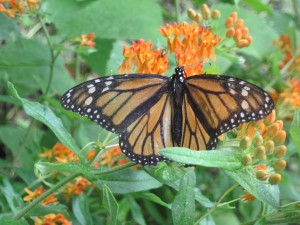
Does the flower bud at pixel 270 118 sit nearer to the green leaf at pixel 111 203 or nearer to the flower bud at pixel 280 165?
the flower bud at pixel 280 165

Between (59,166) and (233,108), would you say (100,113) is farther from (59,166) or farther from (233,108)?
(233,108)

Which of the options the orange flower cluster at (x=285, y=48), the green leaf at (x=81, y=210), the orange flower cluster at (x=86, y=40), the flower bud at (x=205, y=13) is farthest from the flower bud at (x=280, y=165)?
the orange flower cluster at (x=285, y=48)

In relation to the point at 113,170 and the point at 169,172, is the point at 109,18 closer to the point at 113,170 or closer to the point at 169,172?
the point at 113,170

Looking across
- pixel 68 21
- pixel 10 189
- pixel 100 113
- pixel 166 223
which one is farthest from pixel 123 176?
pixel 68 21

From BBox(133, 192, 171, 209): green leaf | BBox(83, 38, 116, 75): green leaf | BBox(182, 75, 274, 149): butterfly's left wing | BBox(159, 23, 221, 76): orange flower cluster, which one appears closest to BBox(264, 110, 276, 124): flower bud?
BBox(182, 75, 274, 149): butterfly's left wing

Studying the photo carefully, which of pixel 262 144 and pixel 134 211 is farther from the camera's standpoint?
pixel 134 211

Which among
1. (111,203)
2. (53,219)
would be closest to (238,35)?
(111,203)

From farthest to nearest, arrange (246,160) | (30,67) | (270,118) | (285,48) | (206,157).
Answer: (285,48), (30,67), (270,118), (246,160), (206,157)
